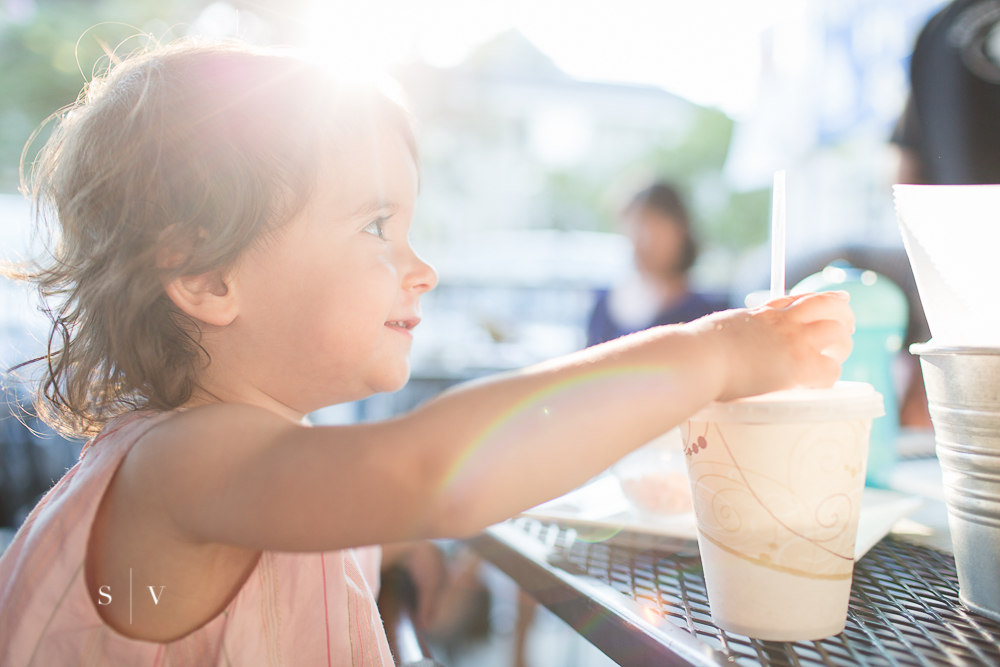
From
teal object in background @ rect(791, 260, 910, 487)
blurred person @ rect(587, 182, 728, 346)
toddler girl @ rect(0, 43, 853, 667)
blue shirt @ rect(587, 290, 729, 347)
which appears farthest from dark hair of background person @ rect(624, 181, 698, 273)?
toddler girl @ rect(0, 43, 853, 667)

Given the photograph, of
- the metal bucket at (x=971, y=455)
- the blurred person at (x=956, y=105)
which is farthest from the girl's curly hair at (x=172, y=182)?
the blurred person at (x=956, y=105)

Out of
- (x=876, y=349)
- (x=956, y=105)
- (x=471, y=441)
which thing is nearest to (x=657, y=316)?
(x=956, y=105)

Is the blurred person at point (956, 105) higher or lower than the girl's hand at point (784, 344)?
higher

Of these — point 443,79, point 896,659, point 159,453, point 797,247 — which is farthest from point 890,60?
point 159,453

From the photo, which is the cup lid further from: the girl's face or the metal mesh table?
the girl's face

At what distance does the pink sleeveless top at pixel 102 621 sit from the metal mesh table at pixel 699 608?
0.27m

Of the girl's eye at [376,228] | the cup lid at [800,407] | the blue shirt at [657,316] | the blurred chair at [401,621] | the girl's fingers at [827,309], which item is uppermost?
the blue shirt at [657,316]

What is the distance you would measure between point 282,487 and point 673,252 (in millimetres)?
3413

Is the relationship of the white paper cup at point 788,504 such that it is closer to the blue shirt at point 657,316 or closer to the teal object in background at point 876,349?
the teal object in background at point 876,349

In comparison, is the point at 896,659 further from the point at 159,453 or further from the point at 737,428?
the point at 159,453

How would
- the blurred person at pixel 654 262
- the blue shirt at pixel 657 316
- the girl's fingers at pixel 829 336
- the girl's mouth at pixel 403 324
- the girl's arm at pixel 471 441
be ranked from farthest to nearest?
the blurred person at pixel 654 262 → the blue shirt at pixel 657 316 → the girl's mouth at pixel 403 324 → the girl's fingers at pixel 829 336 → the girl's arm at pixel 471 441

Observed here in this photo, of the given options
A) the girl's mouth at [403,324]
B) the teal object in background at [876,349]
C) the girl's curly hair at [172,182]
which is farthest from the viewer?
the teal object in background at [876,349]

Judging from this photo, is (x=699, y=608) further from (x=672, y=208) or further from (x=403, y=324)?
(x=672, y=208)

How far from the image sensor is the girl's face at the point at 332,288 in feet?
2.81
